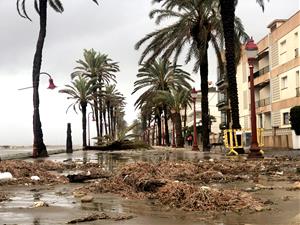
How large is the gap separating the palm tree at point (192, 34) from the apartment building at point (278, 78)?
37.1 ft

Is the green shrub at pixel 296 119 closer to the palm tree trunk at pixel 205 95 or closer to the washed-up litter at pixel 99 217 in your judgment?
the palm tree trunk at pixel 205 95

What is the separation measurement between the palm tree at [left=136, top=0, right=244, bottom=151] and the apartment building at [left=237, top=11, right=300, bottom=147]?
1132cm

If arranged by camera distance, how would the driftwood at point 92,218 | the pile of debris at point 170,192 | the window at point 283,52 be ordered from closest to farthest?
the driftwood at point 92,218 → the pile of debris at point 170,192 → the window at point 283,52

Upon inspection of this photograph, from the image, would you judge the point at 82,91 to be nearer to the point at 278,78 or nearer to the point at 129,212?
the point at 278,78

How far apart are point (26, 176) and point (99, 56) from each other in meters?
57.5

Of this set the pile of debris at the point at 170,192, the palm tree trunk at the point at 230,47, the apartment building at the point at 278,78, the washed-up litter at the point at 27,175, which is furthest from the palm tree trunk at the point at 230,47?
the apartment building at the point at 278,78

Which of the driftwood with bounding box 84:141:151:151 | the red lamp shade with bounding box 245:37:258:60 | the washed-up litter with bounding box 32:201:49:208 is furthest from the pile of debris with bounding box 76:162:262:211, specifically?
the driftwood with bounding box 84:141:151:151

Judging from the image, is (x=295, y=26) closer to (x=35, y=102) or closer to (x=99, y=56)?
(x=35, y=102)

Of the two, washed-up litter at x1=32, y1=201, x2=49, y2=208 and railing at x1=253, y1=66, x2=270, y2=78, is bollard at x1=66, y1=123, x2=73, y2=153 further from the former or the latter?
washed-up litter at x1=32, y1=201, x2=49, y2=208

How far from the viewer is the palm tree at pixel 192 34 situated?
33438 millimetres

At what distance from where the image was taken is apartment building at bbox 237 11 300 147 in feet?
147

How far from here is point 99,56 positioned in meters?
68.4

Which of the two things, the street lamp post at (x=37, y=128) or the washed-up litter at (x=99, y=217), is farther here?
the street lamp post at (x=37, y=128)

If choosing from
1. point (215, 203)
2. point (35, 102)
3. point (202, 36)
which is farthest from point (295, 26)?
Answer: point (215, 203)
